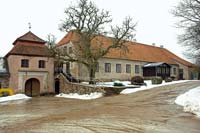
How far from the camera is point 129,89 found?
86.3 ft

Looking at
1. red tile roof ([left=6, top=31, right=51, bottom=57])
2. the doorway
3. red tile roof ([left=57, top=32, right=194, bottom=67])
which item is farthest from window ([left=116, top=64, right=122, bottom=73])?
red tile roof ([left=6, top=31, right=51, bottom=57])

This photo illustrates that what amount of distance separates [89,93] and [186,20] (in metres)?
13.1

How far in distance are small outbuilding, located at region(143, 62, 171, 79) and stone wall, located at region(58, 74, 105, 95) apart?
16.8 m

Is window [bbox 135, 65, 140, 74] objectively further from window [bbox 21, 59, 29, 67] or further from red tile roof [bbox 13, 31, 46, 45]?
window [bbox 21, 59, 29, 67]

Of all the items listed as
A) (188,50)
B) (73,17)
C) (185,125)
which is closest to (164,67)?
(73,17)

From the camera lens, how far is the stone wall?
28.2 metres

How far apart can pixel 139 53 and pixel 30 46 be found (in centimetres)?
2077

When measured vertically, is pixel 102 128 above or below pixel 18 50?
below

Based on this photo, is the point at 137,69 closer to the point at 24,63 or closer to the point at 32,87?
the point at 32,87

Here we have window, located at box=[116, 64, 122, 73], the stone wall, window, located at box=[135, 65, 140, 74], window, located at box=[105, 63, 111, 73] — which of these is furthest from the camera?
window, located at box=[135, 65, 140, 74]

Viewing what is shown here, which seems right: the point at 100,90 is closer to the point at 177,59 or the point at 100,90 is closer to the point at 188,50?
the point at 188,50

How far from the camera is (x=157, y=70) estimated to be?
145ft

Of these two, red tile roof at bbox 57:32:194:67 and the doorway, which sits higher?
red tile roof at bbox 57:32:194:67

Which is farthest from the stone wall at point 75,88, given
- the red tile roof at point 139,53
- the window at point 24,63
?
the red tile roof at point 139,53
